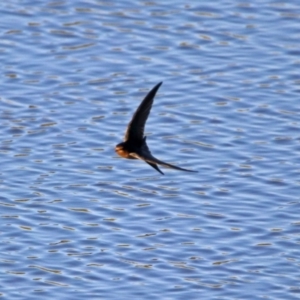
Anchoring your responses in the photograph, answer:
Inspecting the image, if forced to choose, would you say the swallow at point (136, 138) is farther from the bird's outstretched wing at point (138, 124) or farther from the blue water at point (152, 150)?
the blue water at point (152, 150)

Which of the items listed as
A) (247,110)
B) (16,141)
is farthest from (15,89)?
(247,110)

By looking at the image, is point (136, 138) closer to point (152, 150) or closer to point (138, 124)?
point (138, 124)

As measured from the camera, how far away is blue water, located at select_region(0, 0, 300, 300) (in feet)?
29.2

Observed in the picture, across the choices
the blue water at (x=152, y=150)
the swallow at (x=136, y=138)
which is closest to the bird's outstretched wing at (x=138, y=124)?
the swallow at (x=136, y=138)

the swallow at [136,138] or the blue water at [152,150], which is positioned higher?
the swallow at [136,138]

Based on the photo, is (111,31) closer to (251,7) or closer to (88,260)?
(251,7)

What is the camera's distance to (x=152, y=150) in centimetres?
1046

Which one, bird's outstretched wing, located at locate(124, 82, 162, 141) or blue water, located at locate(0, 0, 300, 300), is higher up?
bird's outstretched wing, located at locate(124, 82, 162, 141)

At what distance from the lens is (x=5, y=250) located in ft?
30.1

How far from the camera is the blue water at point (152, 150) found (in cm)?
891

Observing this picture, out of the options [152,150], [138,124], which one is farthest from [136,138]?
[152,150]

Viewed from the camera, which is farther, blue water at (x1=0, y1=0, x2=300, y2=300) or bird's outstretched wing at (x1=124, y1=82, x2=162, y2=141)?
blue water at (x1=0, y1=0, x2=300, y2=300)

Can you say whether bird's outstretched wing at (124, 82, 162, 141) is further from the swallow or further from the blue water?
the blue water

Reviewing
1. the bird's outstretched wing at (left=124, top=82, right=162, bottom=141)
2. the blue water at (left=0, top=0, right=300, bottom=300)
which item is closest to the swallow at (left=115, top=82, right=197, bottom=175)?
the bird's outstretched wing at (left=124, top=82, right=162, bottom=141)
